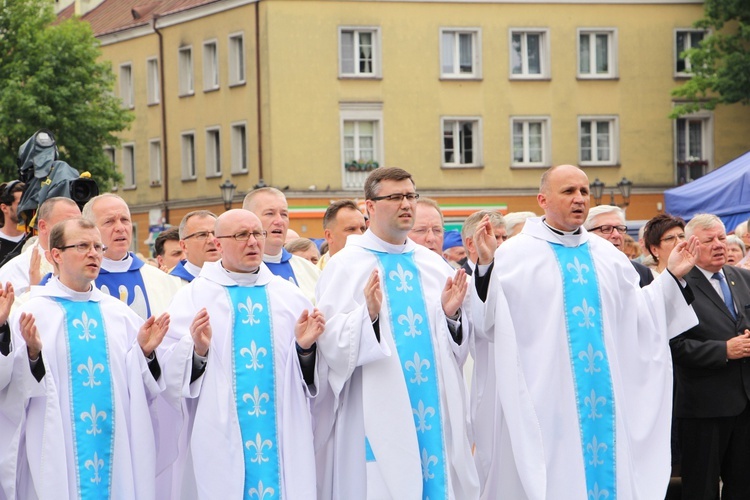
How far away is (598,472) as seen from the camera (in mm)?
8625

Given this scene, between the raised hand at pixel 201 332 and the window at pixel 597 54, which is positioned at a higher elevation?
the window at pixel 597 54

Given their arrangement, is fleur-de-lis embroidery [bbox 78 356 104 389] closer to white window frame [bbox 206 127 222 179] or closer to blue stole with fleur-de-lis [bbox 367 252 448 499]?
blue stole with fleur-de-lis [bbox 367 252 448 499]

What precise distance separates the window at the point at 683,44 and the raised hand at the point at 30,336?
3785 centimetres

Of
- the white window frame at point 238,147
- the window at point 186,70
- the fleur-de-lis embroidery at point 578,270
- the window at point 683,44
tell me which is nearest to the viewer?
the fleur-de-lis embroidery at point 578,270

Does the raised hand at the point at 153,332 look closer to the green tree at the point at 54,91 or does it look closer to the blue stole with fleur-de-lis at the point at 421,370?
the blue stole with fleur-de-lis at the point at 421,370

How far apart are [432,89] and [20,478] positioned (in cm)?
3452

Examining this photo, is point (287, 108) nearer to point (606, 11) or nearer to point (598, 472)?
point (606, 11)

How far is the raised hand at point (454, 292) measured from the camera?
8.37 meters

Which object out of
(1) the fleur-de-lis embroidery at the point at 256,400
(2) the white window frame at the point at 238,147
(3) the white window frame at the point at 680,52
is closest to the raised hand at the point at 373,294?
(1) the fleur-de-lis embroidery at the point at 256,400

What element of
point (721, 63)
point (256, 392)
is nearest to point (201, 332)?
point (256, 392)

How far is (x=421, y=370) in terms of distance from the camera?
848 centimetres

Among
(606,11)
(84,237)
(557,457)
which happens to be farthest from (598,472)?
(606,11)

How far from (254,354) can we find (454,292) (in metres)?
1.21

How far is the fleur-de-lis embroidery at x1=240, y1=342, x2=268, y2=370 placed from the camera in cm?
834
